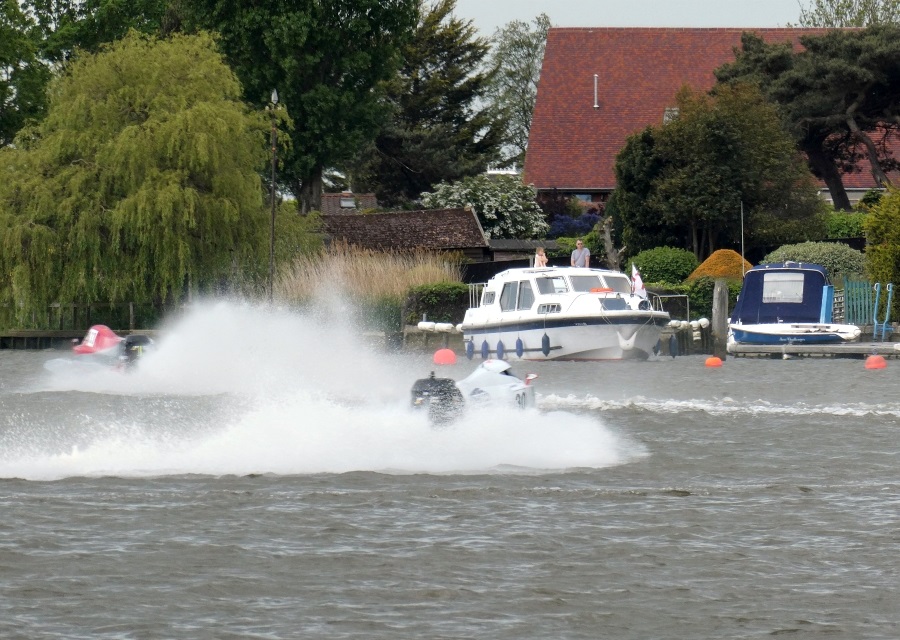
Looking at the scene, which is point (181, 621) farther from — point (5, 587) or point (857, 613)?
point (857, 613)

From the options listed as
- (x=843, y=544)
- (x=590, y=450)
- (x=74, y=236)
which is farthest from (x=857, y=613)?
(x=74, y=236)

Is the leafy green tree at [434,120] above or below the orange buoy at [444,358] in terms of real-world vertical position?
above

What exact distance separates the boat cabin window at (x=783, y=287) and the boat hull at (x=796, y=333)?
6.50 feet

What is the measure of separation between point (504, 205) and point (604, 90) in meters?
9.70

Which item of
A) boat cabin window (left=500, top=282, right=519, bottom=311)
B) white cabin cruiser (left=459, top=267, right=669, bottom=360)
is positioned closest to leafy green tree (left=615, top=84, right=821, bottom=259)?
white cabin cruiser (left=459, top=267, right=669, bottom=360)

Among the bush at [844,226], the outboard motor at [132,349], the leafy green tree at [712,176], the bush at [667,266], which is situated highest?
the leafy green tree at [712,176]

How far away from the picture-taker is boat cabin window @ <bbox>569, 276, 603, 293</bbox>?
38438 millimetres

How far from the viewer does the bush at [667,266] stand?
157 ft

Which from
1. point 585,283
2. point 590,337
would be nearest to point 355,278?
point 585,283

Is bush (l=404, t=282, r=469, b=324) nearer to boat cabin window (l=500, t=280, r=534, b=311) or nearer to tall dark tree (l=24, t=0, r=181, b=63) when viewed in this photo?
boat cabin window (l=500, t=280, r=534, b=311)

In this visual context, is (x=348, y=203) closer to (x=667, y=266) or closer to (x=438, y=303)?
(x=667, y=266)

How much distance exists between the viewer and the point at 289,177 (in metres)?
67.5

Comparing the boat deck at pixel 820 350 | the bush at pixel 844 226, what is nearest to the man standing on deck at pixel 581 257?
the boat deck at pixel 820 350

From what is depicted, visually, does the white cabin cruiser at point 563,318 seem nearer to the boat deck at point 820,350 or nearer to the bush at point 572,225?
the boat deck at point 820,350
